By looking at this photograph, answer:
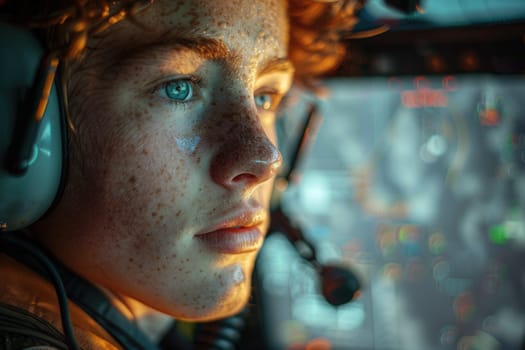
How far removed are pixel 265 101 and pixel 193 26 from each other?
250 millimetres

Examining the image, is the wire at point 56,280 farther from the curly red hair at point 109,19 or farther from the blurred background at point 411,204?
the blurred background at point 411,204

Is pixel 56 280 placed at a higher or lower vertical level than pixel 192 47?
lower

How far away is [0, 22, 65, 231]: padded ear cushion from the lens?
2.24 ft

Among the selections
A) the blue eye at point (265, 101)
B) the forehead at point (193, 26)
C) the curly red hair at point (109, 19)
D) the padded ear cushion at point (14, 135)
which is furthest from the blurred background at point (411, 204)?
the padded ear cushion at point (14, 135)

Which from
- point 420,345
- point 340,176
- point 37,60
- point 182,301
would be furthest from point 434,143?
point 37,60

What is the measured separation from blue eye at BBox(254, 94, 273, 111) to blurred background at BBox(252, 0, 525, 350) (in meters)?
0.69

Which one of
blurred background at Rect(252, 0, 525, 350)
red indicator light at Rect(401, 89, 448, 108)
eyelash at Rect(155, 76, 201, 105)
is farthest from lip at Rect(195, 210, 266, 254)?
red indicator light at Rect(401, 89, 448, 108)

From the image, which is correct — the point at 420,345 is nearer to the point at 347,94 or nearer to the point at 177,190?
the point at 347,94

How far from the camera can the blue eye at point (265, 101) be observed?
3.33ft

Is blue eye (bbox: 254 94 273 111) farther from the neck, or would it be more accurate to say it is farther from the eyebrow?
the neck

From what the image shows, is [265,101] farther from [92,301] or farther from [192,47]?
[92,301]

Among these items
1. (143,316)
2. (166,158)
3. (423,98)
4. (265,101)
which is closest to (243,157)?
(166,158)

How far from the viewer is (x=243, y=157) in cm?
79

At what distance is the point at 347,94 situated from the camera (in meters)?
2.16
